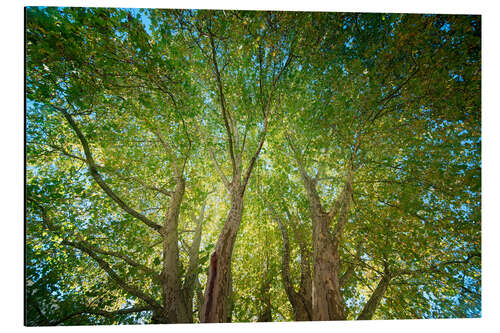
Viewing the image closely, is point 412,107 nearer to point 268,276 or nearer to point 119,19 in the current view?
point 268,276

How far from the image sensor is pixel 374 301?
3.22 metres

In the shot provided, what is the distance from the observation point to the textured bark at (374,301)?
3.13 metres

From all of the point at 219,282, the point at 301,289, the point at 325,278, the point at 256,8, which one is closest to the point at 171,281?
the point at 219,282

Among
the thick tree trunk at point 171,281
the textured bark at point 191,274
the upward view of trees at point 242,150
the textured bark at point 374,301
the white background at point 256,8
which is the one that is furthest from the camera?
the textured bark at point 374,301

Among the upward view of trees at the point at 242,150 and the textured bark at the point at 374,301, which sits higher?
the upward view of trees at the point at 242,150

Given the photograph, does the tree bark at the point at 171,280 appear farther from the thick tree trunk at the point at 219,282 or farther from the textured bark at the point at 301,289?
the textured bark at the point at 301,289

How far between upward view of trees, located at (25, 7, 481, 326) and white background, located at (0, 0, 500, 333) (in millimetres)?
105

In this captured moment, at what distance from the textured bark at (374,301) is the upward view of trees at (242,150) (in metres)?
0.03

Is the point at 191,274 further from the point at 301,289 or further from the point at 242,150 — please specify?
the point at 242,150

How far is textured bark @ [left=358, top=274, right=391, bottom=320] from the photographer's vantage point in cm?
313

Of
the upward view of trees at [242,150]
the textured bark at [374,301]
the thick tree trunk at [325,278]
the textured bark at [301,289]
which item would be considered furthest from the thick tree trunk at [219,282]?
the textured bark at [374,301]

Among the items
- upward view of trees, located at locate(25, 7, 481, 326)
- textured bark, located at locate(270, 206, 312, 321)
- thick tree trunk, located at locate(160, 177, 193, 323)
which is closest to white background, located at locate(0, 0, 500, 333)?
upward view of trees, located at locate(25, 7, 481, 326)

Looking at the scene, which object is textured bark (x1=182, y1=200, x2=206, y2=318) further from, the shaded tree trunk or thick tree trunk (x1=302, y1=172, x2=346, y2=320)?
thick tree trunk (x1=302, y1=172, x2=346, y2=320)

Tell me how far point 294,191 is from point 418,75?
3.40 metres
